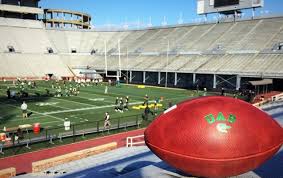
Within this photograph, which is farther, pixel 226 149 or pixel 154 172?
pixel 154 172

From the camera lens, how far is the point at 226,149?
7.12 metres

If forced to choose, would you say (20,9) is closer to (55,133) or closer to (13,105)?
(13,105)

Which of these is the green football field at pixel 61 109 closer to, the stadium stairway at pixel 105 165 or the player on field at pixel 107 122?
the player on field at pixel 107 122

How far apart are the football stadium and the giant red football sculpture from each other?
0.02m

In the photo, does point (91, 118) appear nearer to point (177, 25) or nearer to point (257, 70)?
point (257, 70)

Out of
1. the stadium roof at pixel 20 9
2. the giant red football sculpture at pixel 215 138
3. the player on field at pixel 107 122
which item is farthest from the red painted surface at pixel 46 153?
Answer: the stadium roof at pixel 20 9

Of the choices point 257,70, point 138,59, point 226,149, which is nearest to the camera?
point 226,149

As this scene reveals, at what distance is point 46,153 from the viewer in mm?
16266

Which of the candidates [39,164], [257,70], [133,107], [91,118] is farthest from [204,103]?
[257,70]

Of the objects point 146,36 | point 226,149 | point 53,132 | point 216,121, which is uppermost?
point 146,36

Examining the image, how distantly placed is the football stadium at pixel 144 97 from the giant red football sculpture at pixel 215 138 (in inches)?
0.9

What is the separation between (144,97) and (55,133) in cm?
1802

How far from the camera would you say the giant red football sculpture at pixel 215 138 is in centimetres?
715

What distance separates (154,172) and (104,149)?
5967 millimetres
